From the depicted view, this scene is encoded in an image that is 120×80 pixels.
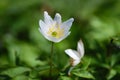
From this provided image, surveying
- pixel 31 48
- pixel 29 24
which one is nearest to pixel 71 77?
pixel 31 48

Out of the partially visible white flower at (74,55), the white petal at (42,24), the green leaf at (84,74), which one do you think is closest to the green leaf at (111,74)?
the green leaf at (84,74)

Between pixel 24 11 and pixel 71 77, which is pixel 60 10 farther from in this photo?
pixel 71 77

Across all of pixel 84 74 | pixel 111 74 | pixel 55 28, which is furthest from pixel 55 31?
pixel 111 74

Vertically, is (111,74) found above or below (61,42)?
below

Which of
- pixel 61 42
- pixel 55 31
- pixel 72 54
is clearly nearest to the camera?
pixel 72 54

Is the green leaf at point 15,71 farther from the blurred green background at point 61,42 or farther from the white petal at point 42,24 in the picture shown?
the white petal at point 42,24

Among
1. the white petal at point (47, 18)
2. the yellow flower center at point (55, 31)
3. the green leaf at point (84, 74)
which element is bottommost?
the green leaf at point (84, 74)

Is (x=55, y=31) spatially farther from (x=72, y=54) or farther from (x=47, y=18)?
(x=72, y=54)

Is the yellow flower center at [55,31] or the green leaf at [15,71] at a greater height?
the yellow flower center at [55,31]
